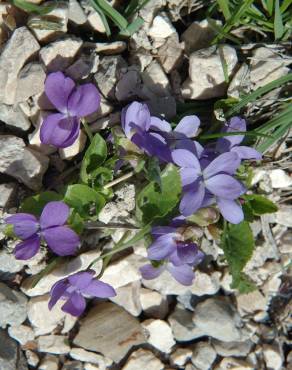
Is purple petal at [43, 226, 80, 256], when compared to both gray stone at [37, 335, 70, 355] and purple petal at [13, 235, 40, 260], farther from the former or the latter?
gray stone at [37, 335, 70, 355]

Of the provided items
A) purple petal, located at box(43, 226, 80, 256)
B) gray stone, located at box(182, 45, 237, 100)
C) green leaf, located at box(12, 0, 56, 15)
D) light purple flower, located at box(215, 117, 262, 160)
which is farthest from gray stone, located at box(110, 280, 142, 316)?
green leaf, located at box(12, 0, 56, 15)

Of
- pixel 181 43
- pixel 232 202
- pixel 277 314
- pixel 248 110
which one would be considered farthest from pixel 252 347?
pixel 181 43

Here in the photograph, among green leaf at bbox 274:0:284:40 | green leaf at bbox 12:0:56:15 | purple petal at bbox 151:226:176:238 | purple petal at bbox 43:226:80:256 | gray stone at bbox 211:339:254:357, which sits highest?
green leaf at bbox 12:0:56:15

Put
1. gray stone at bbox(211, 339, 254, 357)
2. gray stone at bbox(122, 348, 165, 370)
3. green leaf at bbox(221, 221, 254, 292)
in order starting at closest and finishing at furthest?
1. green leaf at bbox(221, 221, 254, 292)
2. gray stone at bbox(122, 348, 165, 370)
3. gray stone at bbox(211, 339, 254, 357)

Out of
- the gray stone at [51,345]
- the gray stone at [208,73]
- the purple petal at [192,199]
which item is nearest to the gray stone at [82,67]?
the gray stone at [208,73]

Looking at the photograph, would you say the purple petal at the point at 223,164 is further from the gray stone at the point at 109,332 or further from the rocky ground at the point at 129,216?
the gray stone at the point at 109,332

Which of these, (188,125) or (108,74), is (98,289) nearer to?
(188,125)
